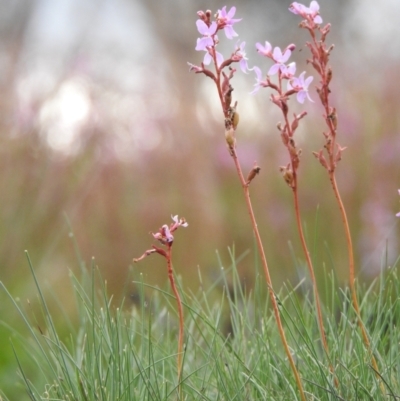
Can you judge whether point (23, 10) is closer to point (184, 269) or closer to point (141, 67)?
point (141, 67)

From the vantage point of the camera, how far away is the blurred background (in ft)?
10.3

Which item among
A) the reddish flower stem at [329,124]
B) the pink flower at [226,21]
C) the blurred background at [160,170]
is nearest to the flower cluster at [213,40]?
the pink flower at [226,21]

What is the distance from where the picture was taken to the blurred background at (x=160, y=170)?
313 centimetres

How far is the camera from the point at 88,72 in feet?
13.2

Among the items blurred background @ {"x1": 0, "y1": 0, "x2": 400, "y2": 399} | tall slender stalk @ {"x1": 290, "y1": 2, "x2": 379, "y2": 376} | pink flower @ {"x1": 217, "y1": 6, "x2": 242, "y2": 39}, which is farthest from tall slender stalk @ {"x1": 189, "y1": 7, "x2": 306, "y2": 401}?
blurred background @ {"x1": 0, "y1": 0, "x2": 400, "y2": 399}

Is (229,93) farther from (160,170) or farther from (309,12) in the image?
(160,170)

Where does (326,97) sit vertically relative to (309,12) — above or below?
below

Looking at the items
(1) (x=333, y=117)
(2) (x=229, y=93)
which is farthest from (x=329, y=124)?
(2) (x=229, y=93)

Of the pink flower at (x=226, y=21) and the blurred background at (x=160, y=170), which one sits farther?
the blurred background at (x=160, y=170)

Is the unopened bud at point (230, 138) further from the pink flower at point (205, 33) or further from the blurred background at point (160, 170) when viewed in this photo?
the blurred background at point (160, 170)

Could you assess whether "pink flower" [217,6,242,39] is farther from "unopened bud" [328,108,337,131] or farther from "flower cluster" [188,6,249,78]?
"unopened bud" [328,108,337,131]

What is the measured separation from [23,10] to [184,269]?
18.2 feet

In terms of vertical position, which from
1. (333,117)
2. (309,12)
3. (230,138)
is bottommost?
(230,138)

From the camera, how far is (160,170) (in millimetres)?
4102
